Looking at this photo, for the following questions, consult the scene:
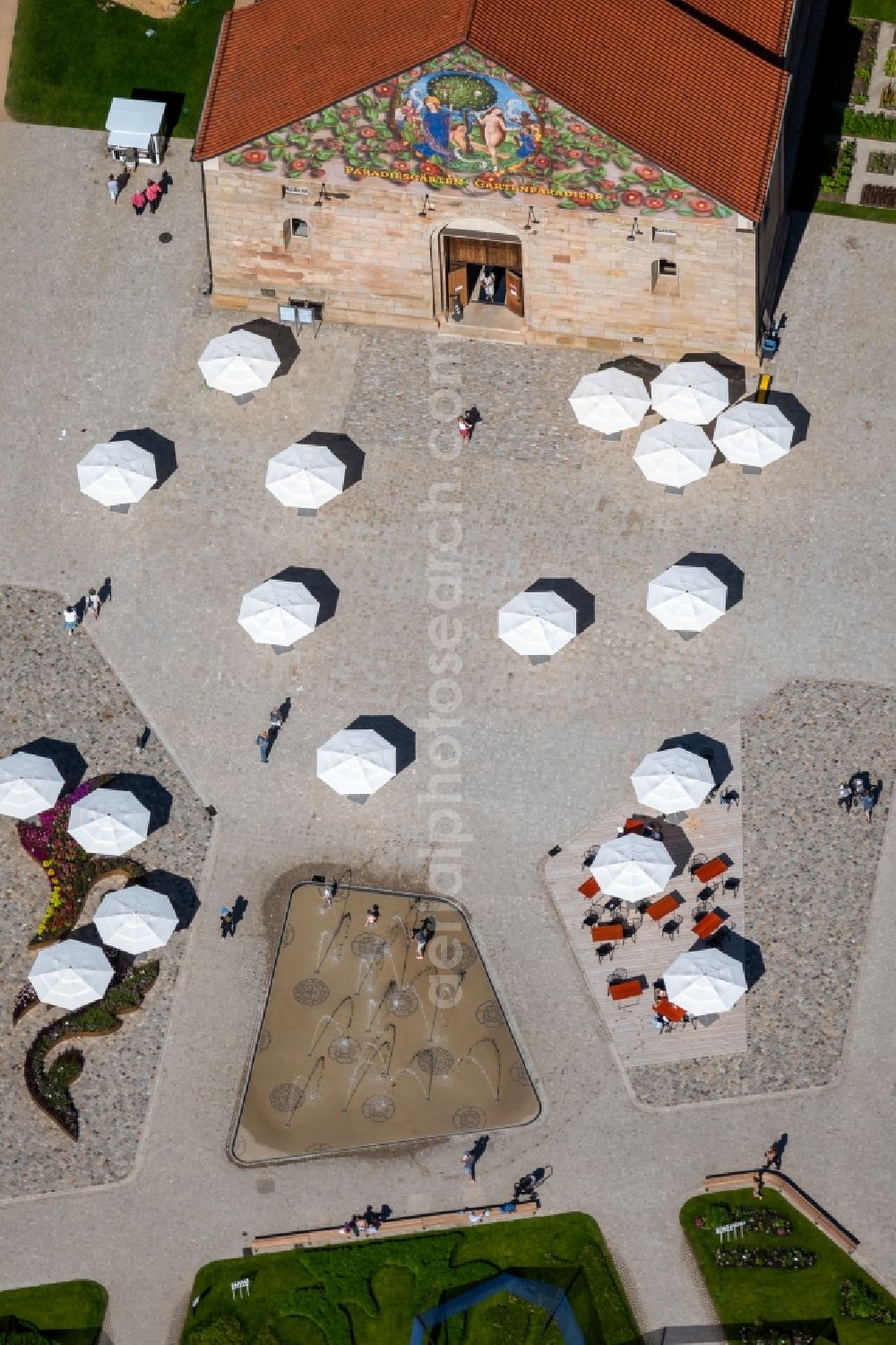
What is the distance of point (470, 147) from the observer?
7419cm

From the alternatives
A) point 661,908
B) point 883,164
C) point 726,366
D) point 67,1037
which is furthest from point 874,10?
point 67,1037

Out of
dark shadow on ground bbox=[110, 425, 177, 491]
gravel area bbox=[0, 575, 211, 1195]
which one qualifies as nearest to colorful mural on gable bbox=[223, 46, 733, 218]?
dark shadow on ground bbox=[110, 425, 177, 491]

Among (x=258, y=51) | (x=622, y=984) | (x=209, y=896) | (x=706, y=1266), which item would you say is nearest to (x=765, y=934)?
(x=622, y=984)

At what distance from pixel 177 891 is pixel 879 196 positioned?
3388 cm

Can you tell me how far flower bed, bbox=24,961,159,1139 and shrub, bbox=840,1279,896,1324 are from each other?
22667 mm

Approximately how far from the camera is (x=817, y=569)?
→ 7700 cm

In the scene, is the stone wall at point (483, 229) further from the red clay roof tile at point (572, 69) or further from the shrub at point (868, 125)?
the shrub at point (868, 125)

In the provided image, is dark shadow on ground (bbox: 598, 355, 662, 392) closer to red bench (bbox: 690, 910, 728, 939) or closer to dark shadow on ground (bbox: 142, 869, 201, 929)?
red bench (bbox: 690, 910, 728, 939)

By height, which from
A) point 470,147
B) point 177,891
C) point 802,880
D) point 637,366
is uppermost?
point 470,147

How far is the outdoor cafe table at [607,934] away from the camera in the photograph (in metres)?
72.9

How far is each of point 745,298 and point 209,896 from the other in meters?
25.8

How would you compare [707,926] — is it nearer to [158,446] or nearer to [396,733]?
[396,733]

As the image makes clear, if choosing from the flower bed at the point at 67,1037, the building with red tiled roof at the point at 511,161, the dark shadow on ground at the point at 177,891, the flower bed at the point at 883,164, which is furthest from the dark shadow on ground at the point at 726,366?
the flower bed at the point at 67,1037

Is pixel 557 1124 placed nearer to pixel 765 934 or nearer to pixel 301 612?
pixel 765 934
